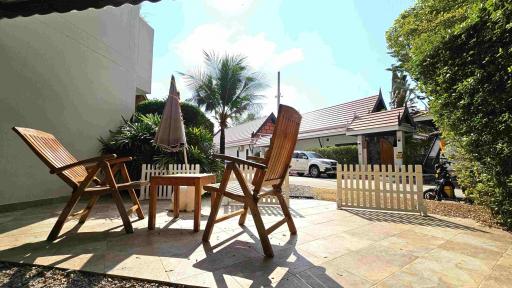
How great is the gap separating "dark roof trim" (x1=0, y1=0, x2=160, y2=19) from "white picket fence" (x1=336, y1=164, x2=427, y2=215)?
4.27 metres

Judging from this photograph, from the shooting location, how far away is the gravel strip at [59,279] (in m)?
1.72

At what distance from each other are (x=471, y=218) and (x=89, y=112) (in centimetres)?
768

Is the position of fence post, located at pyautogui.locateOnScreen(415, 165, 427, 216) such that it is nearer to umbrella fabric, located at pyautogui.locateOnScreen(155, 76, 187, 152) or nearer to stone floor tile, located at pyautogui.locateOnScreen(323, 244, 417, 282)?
stone floor tile, located at pyautogui.locateOnScreen(323, 244, 417, 282)

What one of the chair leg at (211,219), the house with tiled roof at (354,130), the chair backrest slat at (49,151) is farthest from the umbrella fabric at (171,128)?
the house with tiled roof at (354,130)

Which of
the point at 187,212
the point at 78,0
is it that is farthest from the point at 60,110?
the point at 187,212

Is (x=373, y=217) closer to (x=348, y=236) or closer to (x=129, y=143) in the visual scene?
(x=348, y=236)

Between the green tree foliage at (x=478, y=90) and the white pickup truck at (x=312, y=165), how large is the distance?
10098 millimetres

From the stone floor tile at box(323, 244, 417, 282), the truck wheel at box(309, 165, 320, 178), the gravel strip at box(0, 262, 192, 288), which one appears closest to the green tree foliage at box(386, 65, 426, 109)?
the truck wheel at box(309, 165, 320, 178)

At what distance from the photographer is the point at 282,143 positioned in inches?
100

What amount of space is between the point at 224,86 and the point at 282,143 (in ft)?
30.3

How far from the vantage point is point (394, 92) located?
31.4 meters

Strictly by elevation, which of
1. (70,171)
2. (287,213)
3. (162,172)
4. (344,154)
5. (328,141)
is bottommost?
(287,213)

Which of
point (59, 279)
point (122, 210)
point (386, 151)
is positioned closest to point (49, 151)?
point (122, 210)

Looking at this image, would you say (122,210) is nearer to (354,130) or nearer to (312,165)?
(312,165)
